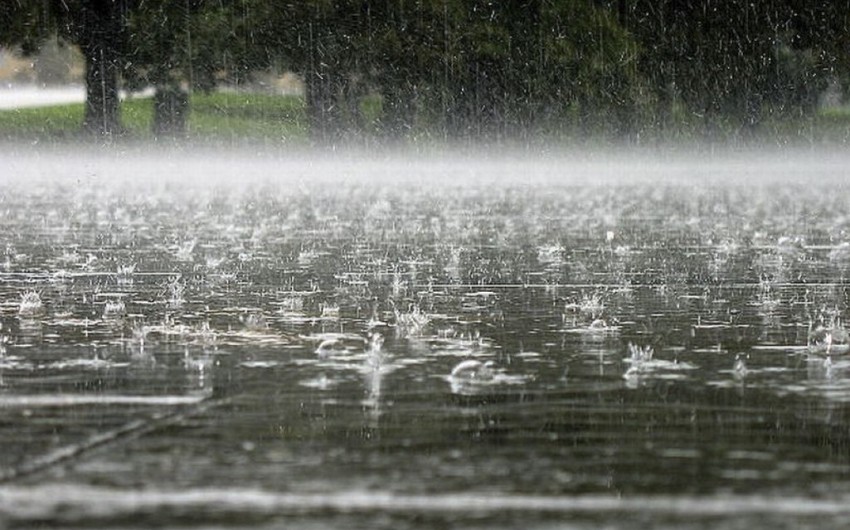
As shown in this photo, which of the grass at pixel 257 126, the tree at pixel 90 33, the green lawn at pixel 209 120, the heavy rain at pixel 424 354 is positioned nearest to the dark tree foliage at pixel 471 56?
the tree at pixel 90 33

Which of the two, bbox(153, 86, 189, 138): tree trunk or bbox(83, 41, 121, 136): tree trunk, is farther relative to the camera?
bbox(153, 86, 189, 138): tree trunk

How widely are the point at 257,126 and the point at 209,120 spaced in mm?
1324

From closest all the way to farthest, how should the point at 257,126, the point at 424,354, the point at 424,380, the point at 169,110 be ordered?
the point at 424,380
the point at 424,354
the point at 169,110
the point at 257,126

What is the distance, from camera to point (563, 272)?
11703mm

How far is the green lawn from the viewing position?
160ft

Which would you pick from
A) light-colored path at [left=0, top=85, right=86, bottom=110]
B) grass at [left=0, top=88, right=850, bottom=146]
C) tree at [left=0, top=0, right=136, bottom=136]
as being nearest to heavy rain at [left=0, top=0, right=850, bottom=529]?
tree at [left=0, top=0, right=136, bottom=136]

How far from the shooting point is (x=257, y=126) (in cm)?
5112

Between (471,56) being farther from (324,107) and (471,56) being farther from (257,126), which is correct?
(257,126)

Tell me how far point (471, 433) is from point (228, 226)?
40.1ft

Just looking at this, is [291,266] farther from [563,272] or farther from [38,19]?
[38,19]

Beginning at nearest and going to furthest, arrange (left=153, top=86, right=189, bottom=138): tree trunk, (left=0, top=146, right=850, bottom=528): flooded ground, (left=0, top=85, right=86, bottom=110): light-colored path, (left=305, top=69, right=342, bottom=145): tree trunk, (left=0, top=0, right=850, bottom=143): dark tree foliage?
(left=0, top=146, right=850, bottom=528): flooded ground
(left=0, top=0, right=850, bottom=143): dark tree foliage
(left=305, top=69, right=342, bottom=145): tree trunk
(left=153, top=86, right=189, bottom=138): tree trunk
(left=0, top=85, right=86, bottom=110): light-colored path

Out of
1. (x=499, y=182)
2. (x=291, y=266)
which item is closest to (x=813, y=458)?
(x=291, y=266)

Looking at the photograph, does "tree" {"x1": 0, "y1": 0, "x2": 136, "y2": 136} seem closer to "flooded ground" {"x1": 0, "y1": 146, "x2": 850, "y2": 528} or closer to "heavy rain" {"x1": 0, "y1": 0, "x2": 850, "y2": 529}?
"heavy rain" {"x1": 0, "y1": 0, "x2": 850, "y2": 529}

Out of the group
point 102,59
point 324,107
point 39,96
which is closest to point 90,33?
point 102,59
